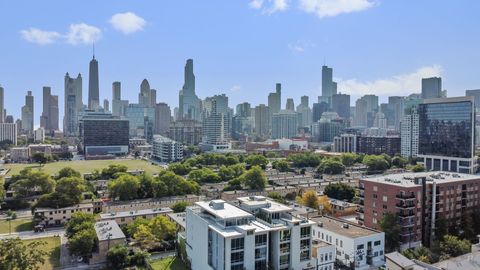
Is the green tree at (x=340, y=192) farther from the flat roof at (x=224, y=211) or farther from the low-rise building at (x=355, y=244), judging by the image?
the flat roof at (x=224, y=211)

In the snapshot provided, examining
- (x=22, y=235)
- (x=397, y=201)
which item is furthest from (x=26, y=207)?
(x=397, y=201)

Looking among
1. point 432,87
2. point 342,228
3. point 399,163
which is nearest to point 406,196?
point 342,228

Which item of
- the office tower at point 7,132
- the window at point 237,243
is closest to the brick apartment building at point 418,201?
the window at point 237,243

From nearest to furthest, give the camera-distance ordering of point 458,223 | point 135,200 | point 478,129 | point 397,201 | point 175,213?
point 397,201 → point 458,223 → point 175,213 → point 135,200 → point 478,129

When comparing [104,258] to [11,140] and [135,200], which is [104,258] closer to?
[135,200]

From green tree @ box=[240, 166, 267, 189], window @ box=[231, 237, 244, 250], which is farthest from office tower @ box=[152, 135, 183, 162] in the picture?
window @ box=[231, 237, 244, 250]

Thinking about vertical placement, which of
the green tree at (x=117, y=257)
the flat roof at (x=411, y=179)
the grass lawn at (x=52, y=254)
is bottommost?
the grass lawn at (x=52, y=254)

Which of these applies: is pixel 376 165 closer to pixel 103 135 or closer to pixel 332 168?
pixel 332 168
